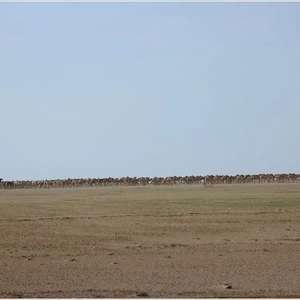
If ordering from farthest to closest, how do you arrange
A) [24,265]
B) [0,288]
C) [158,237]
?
1. [158,237]
2. [24,265]
3. [0,288]

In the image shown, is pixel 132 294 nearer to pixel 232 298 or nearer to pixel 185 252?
pixel 232 298

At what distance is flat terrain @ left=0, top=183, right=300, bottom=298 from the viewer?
13.7 meters

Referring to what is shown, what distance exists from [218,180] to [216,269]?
72148 mm

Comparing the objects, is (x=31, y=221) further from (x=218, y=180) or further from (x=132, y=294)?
(x=218, y=180)

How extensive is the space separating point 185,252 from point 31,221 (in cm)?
889

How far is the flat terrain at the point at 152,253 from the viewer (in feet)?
45.1

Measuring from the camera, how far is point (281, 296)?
41.3 feet

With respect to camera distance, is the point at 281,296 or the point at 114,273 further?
the point at 114,273

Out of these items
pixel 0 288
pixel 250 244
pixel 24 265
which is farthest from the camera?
pixel 250 244

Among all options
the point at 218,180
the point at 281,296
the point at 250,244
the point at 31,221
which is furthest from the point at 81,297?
the point at 218,180

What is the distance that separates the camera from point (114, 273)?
51.0 feet

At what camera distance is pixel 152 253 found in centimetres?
1830

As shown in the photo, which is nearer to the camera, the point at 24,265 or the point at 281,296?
the point at 281,296

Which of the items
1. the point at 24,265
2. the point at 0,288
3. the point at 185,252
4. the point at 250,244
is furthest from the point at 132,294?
the point at 250,244
